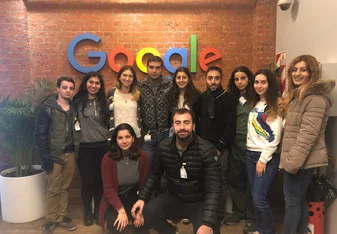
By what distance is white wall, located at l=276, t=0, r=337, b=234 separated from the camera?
8.25ft

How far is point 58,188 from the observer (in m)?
3.10

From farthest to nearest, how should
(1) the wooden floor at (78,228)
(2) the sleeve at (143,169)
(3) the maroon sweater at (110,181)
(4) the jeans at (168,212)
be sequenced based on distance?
(1) the wooden floor at (78,228) < (2) the sleeve at (143,169) < (3) the maroon sweater at (110,181) < (4) the jeans at (168,212)

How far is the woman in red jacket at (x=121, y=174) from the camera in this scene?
2506 mm

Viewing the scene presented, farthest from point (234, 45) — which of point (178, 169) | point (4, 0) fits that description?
point (4, 0)

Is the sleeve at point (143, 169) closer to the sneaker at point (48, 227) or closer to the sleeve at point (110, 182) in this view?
the sleeve at point (110, 182)

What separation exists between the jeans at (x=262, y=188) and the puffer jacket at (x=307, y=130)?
0.59 feet

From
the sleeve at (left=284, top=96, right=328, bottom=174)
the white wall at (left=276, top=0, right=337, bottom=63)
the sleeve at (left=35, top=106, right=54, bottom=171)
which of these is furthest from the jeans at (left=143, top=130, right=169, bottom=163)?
the white wall at (left=276, top=0, right=337, bottom=63)

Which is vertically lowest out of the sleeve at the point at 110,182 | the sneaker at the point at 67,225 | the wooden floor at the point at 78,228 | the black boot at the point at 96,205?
the wooden floor at the point at 78,228

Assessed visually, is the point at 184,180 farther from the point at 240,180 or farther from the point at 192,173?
the point at 240,180

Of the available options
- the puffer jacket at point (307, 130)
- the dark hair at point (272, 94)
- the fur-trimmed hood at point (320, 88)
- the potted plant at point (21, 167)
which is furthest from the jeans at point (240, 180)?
the potted plant at point (21, 167)

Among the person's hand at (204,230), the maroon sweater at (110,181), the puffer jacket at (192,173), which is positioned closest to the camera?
the person's hand at (204,230)

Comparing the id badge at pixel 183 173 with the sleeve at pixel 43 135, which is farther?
the sleeve at pixel 43 135

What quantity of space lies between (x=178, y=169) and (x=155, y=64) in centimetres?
120

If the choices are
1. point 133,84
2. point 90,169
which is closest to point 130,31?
point 133,84
